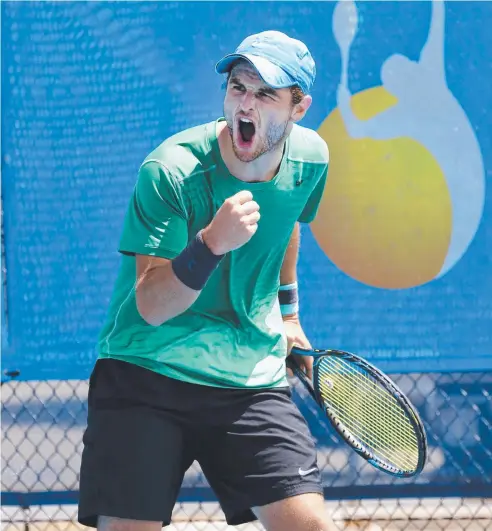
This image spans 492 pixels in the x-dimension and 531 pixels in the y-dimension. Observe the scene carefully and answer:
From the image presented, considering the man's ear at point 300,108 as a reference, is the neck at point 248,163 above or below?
below

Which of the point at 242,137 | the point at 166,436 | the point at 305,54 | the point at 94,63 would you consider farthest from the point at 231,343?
the point at 94,63

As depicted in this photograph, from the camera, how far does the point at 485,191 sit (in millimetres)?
4105

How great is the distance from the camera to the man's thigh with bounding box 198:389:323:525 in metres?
2.78

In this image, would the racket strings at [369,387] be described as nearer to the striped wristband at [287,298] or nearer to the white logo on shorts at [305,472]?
the striped wristband at [287,298]

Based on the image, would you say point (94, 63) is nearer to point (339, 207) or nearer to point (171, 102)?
point (171, 102)

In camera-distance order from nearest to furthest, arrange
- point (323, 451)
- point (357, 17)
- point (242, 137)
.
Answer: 1. point (242, 137)
2. point (357, 17)
3. point (323, 451)

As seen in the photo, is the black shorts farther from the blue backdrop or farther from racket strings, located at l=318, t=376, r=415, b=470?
the blue backdrop

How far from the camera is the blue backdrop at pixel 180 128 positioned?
4043 mm

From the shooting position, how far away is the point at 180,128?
4086 millimetres

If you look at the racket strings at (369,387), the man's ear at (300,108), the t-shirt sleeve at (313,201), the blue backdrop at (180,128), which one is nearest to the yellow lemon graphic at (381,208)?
the blue backdrop at (180,128)

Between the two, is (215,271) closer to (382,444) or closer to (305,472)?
(305,472)

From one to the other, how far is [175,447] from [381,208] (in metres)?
1.63

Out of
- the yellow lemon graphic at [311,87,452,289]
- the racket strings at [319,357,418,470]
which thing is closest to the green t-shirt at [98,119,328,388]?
the racket strings at [319,357,418,470]

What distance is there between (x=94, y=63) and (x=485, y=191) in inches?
60.7
